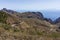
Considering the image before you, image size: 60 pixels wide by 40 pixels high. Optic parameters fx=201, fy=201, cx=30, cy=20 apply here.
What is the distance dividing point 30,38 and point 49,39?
1375 millimetres

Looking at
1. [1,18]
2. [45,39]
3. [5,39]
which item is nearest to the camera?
[5,39]

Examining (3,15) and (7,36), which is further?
(3,15)

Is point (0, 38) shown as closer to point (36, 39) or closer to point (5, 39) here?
point (5, 39)

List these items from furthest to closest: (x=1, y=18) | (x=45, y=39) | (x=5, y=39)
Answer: (x=1, y=18), (x=45, y=39), (x=5, y=39)

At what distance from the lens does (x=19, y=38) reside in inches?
537

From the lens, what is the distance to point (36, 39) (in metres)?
13.6

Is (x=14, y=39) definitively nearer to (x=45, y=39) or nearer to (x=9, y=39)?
(x=9, y=39)

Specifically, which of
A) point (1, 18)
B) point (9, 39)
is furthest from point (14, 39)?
point (1, 18)

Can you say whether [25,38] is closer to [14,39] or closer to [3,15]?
[14,39]

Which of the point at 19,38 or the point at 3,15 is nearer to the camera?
the point at 19,38

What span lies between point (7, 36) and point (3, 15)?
1413 centimetres

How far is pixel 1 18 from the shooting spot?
85.6 ft

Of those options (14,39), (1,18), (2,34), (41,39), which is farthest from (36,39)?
(1,18)

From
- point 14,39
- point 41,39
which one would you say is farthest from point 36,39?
point 14,39
